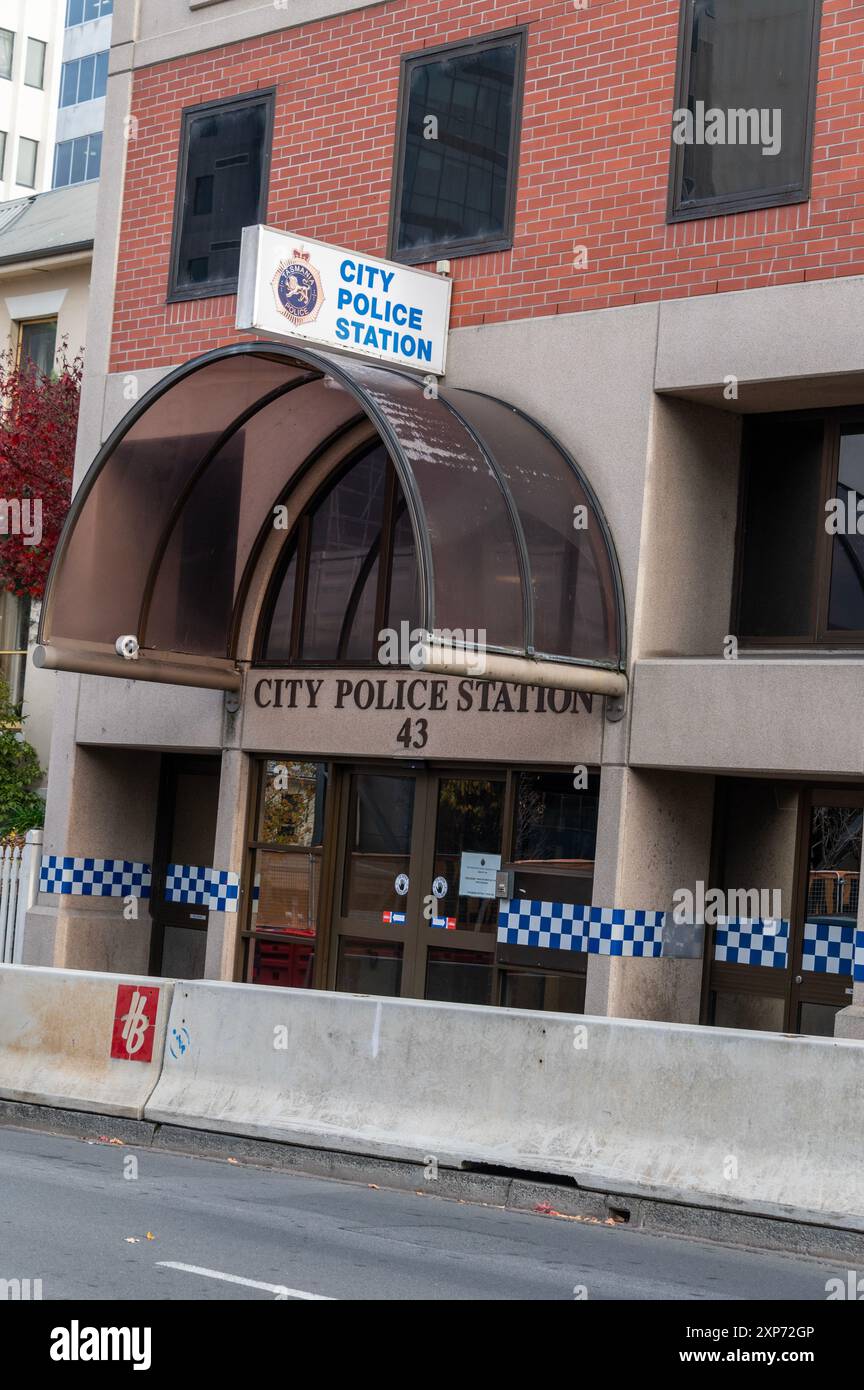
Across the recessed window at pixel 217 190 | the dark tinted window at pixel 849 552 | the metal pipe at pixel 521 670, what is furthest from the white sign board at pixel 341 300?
the dark tinted window at pixel 849 552

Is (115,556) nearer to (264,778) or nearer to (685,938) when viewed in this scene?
(264,778)

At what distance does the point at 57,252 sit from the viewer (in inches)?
919

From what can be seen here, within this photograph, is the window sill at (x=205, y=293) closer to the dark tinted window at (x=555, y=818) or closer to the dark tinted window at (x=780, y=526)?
the dark tinted window at (x=780, y=526)

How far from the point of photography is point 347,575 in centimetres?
1571

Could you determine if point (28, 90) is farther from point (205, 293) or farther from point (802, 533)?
point (802, 533)

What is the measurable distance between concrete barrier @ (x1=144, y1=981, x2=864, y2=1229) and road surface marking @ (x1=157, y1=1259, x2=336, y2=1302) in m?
2.90

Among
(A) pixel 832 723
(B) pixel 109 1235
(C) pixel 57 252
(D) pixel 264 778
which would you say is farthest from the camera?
(C) pixel 57 252

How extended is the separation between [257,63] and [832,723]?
8.32m

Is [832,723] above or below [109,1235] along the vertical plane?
above

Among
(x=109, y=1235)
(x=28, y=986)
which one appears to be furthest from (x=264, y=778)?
(x=109, y=1235)

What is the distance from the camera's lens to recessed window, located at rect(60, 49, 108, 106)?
65812mm

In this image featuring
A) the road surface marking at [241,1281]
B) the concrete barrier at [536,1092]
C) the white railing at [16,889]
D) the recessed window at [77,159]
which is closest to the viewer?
the road surface marking at [241,1281]

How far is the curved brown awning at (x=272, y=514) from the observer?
488 inches

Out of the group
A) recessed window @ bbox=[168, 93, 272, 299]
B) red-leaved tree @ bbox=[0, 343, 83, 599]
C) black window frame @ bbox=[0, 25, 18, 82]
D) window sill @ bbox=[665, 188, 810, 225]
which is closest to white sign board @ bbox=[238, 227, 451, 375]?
window sill @ bbox=[665, 188, 810, 225]
